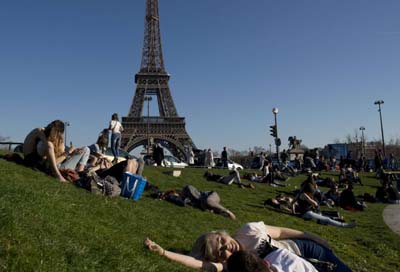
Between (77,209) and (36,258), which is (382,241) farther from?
(36,258)

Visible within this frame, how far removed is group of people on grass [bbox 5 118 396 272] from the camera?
158 inches

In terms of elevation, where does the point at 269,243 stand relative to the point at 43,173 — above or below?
below

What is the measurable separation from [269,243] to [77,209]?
287 centimetres

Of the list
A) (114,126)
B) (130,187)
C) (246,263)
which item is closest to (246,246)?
(246,263)

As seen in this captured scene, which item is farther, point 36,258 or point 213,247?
point 213,247

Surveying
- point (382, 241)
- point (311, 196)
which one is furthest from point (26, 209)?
point (311, 196)

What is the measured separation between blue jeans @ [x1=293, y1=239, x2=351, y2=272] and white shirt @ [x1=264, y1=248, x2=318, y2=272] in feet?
2.07

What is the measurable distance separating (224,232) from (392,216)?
10.9 metres

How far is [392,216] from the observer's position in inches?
514

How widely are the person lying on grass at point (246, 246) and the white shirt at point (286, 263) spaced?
218 millimetres

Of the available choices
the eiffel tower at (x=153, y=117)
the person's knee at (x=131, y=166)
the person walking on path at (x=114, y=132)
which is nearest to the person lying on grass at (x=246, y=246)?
the person's knee at (x=131, y=166)

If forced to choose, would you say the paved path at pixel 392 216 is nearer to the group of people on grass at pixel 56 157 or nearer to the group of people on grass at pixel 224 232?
the group of people on grass at pixel 224 232

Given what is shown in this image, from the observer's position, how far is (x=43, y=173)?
27.8 ft

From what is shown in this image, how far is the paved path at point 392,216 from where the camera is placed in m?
10.9
